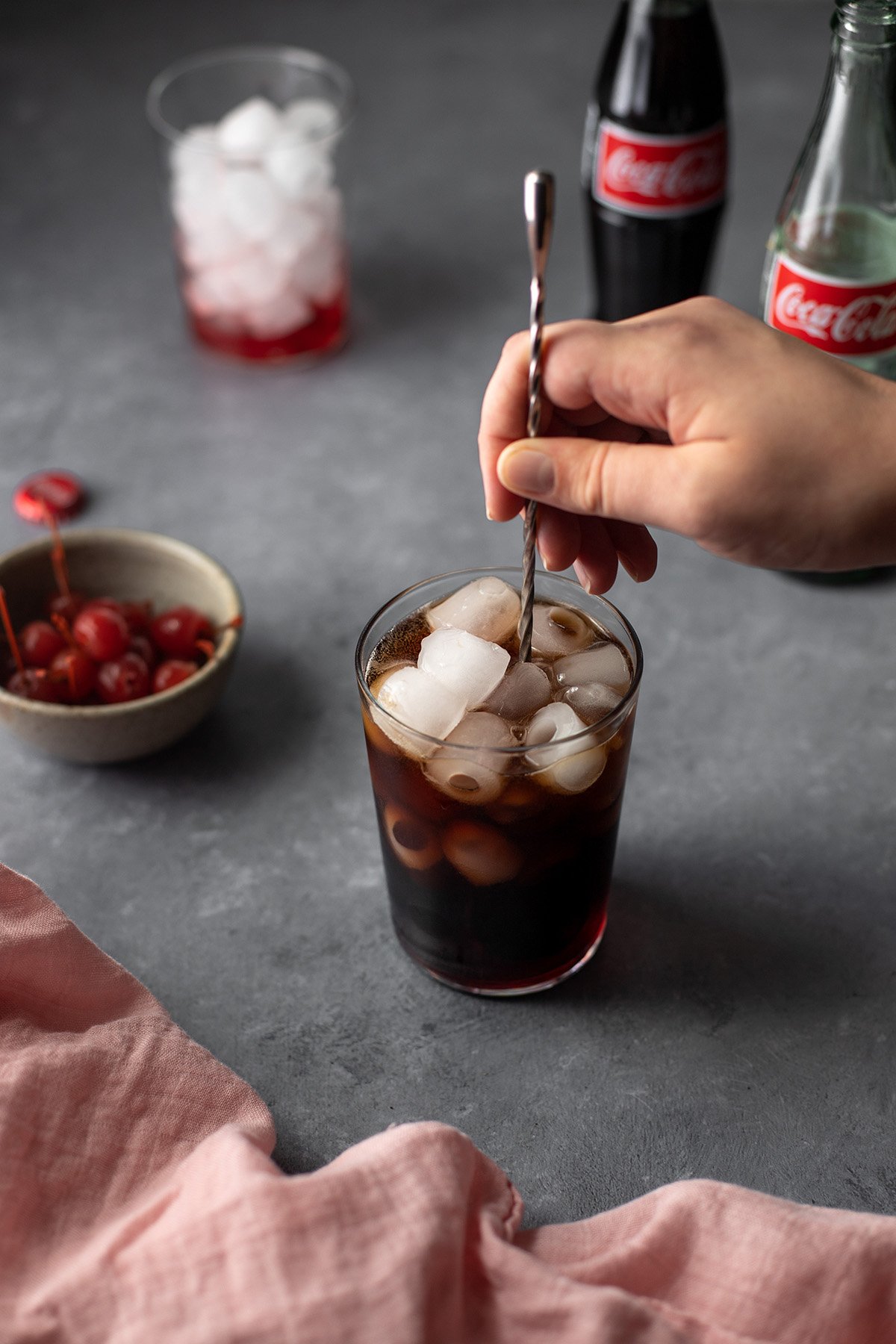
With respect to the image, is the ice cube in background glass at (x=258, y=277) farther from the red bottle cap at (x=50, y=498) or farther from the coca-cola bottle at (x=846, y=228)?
the coca-cola bottle at (x=846, y=228)

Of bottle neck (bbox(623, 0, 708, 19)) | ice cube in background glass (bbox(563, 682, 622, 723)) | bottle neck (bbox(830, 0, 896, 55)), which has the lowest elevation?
ice cube in background glass (bbox(563, 682, 622, 723))

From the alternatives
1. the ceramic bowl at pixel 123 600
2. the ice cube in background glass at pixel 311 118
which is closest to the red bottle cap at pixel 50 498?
the ceramic bowl at pixel 123 600

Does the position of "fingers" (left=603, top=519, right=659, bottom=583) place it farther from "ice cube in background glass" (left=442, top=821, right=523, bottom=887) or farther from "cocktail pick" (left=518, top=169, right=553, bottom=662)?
"ice cube in background glass" (left=442, top=821, right=523, bottom=887)

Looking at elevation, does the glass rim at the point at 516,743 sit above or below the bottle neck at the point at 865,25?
below

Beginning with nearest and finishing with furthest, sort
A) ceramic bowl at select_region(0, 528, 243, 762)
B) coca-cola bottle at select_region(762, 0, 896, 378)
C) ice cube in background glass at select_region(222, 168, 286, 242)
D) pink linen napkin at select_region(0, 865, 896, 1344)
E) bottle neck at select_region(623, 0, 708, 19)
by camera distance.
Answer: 1. pink linen napkin at select_region(0, 865, 896, 1344)
2. ceramic bowl at select_region(0, 528, 243, 762)
3. coca-cola bottle at select_region(762, 0, 896, 378)
4. bottle neck at select_region(623, 0, 708, 19)
5. ice cube in background glass at select_region(222, 168, 286, 242)

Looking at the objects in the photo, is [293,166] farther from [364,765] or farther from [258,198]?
[364,765]

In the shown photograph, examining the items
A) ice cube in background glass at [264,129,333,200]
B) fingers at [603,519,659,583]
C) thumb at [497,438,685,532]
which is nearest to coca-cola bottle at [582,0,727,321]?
ice cube in background glass at [264,129,333,200]

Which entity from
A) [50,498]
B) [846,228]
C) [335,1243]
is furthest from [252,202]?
[335,1243]
